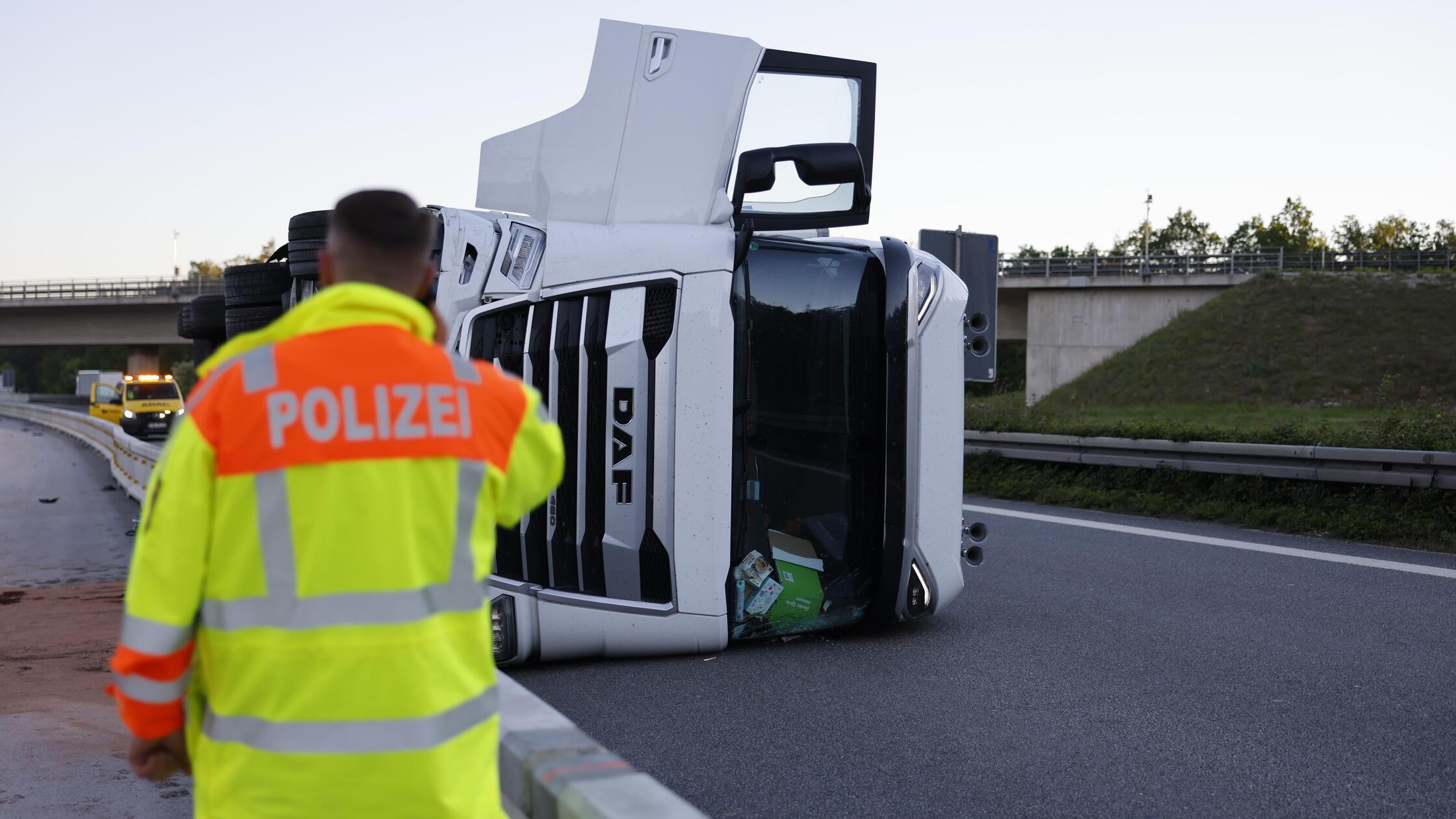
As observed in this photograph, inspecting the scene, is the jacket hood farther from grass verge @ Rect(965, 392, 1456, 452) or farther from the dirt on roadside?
grass verge @ Rect(965, 392, 1456, 452)

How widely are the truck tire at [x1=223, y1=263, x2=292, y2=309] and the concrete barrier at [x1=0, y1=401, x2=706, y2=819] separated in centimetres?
335

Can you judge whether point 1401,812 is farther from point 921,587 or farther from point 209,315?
point 209,315

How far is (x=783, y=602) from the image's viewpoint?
601cm

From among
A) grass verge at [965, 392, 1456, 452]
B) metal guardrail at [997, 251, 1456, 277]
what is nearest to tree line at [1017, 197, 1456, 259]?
metal guardrail at [997, 251, 1456, 277]

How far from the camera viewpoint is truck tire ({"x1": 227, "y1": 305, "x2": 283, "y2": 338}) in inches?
245

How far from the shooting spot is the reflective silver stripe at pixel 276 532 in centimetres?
192

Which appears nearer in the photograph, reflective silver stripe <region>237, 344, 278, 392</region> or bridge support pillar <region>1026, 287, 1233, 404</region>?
reflective silver stripe <region>237, 344, 278, 392</region>

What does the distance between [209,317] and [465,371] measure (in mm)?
5509

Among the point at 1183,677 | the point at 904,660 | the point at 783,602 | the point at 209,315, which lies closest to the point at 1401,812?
the point at 1183,677

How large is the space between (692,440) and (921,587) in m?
1.48

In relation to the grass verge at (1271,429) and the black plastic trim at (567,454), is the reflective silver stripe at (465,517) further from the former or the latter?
the grass verge at (1271,429)

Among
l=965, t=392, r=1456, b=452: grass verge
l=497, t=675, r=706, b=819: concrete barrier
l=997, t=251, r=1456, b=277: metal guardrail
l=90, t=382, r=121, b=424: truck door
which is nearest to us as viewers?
l=497, t=675, r=706, b=819: concrete barrier

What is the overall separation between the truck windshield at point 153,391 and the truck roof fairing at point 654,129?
39.5m

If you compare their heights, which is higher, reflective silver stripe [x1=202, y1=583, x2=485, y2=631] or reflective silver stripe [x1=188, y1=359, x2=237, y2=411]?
reflective silver stripe [x1=188, y1=359, x2=237, y2=411]
